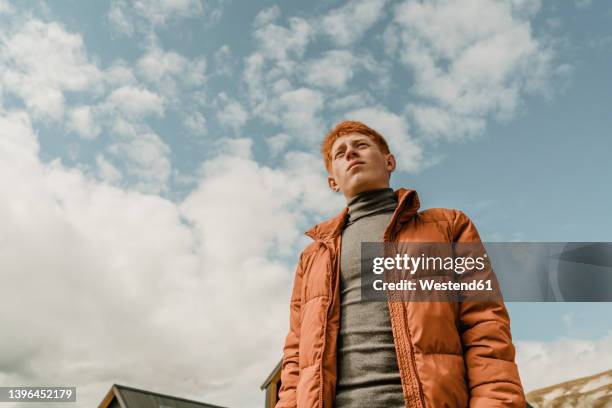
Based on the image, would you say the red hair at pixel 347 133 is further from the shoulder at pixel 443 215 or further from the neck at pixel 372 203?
the shoulder at pixel 443 215

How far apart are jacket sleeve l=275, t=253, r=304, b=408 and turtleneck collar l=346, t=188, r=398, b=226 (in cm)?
53

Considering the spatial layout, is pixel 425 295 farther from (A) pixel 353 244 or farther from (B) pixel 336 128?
(B) pixel 336 128

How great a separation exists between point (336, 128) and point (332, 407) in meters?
2.12

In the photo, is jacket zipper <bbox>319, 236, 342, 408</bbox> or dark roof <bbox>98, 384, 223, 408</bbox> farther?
dark roof <bbox>98, 384, 223, 408</bbox>

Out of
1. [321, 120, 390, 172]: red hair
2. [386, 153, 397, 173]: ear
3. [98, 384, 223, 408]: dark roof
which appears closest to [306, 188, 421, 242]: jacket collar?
[386, 153, 397, 173]: ear

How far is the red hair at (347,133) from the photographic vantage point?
12.5ft

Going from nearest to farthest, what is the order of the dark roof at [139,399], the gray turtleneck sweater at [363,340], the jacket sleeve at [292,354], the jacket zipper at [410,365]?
the jacket zipper at [410,365] → the gray turtleneck sweater at [363,340] → the jacket sleeve at [292,354] → the dark roof at [139,399]

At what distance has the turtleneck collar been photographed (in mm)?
3400

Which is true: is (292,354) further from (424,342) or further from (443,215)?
(443,215)

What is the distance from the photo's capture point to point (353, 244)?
3.23 metres

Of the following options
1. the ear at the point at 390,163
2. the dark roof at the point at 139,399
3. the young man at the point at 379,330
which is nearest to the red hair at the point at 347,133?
the ear at the point at 390,163

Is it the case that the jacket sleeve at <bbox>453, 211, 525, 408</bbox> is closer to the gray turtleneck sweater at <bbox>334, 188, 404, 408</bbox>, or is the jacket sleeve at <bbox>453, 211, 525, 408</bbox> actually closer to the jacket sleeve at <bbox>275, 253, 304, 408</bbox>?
the gray turtleneck sweater at <bbox>334, 188, 404, 408</bbox>

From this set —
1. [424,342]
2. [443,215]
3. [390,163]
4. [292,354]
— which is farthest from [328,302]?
[390,163]

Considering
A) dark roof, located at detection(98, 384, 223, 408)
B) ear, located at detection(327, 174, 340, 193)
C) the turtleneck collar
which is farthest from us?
dark roof, located at detection(98, 384, 223, 408)
